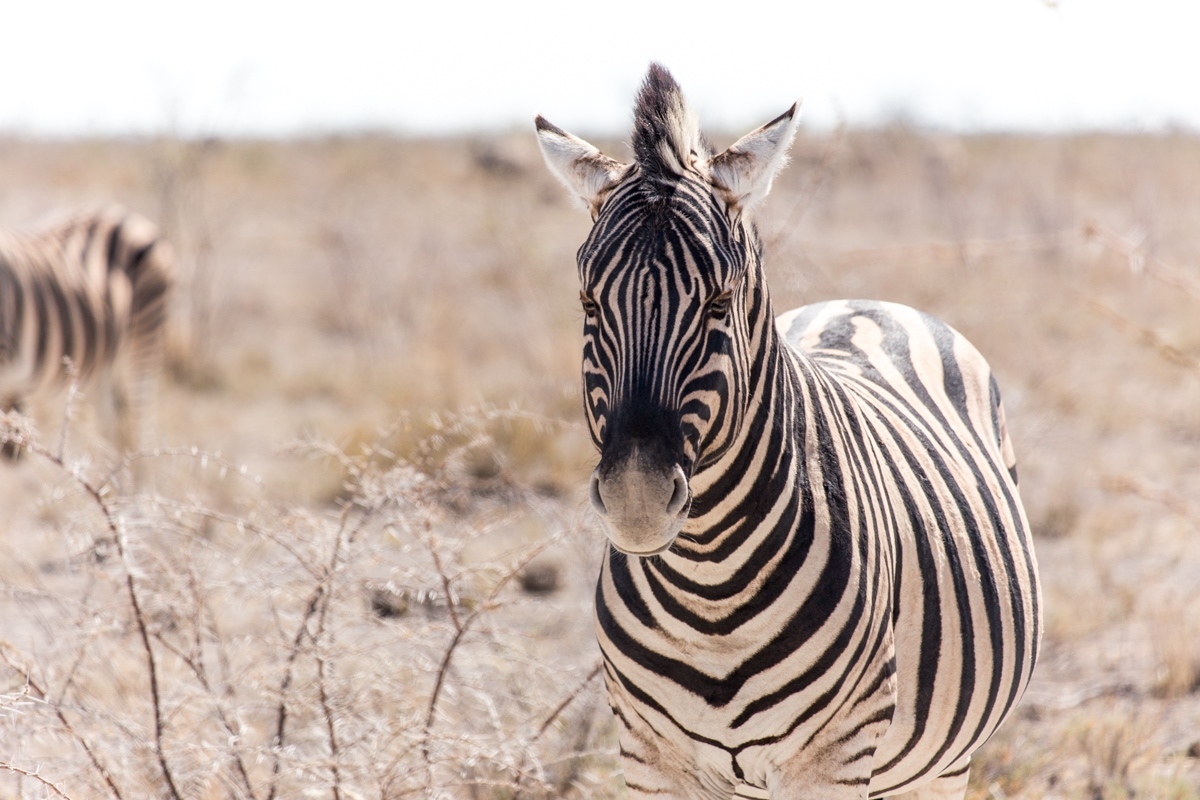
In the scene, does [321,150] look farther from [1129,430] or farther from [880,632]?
[880,632]

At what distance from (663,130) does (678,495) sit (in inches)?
27.2

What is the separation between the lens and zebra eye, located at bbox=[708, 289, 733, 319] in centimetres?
185

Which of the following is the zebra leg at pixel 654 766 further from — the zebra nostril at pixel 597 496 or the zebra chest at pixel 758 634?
the zebra nostril at pixel 597 496

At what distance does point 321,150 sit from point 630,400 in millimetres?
41834

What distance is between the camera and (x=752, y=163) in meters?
2.03

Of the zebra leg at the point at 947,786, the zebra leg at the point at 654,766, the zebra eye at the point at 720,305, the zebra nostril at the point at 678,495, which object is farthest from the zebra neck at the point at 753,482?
the zebra leg at the point at 947,786

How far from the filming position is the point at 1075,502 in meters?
6.95

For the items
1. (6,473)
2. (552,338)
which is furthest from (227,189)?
(6,473)

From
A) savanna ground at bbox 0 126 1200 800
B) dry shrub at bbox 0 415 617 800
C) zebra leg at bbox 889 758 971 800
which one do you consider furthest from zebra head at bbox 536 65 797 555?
zebra leg at bbox 889 758 971 800

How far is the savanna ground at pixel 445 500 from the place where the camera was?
9.61 feet

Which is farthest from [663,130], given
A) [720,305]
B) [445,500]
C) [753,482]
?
[445,500]

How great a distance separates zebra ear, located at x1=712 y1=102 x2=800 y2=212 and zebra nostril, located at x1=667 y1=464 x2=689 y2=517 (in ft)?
1.95

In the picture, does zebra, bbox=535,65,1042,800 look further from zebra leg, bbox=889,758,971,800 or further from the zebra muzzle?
zebra leg, bbox=889,758,971,800

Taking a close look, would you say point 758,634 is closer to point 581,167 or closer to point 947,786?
point 581,167
